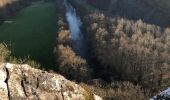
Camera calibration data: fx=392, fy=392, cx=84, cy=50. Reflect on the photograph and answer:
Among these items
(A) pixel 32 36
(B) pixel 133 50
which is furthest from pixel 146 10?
(B) pixel 133 50

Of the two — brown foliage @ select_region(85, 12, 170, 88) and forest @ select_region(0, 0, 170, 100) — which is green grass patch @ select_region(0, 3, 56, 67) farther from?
brown foliage @ select_region(85, 12, 170, 88)

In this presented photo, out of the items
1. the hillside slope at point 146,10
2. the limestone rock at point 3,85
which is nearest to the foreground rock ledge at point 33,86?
the limestone rock at point 3,85

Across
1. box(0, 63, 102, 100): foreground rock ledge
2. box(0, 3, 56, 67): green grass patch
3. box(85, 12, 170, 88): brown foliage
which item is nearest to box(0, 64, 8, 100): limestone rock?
box(0, 63, 102, 100): foreground rock ledge

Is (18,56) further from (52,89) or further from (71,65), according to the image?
(52,89)

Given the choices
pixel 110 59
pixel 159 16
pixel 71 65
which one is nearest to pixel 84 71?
pixel 71 65

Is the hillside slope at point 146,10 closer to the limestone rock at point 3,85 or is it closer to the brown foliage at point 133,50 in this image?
the brown foliage at point 133,50

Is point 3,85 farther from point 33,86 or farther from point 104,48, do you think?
point 104,48
